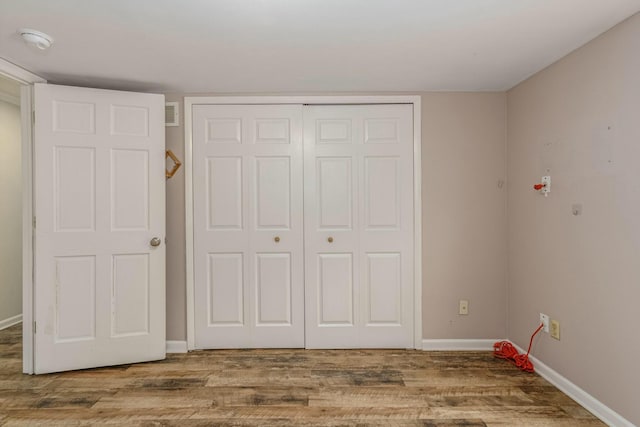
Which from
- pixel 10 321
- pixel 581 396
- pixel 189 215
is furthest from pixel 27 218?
pixel 581 396

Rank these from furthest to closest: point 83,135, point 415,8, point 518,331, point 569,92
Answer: point 518,331, point 83,135, point 569,92, point 415,8

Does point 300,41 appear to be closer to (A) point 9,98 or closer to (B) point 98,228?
(B) point 98,228

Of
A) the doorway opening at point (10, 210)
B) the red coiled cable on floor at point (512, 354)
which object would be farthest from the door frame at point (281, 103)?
the doorway opening at point (10, 210)

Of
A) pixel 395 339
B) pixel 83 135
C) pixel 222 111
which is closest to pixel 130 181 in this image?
pixel 83 135

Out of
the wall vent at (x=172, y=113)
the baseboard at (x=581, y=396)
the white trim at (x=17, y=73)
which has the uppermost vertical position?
the white trim at (x=17, y=73)

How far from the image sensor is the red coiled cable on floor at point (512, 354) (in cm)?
268

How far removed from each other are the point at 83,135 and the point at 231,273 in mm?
1540

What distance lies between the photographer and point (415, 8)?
177cm

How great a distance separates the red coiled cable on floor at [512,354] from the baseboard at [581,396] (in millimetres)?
49

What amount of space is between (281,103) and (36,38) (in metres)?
1.64

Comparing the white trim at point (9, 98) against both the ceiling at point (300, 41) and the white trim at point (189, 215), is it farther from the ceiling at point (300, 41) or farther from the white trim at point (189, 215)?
the white trim at point (189, 215)

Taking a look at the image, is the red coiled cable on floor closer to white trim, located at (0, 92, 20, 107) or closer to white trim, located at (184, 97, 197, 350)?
white trim, located at (184, 97, 197, 350)

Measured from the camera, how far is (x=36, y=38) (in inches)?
79.7

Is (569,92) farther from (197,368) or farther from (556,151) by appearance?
(197,368)
